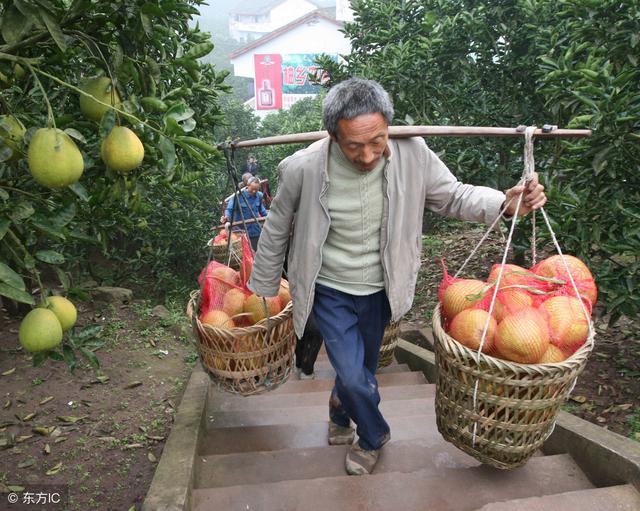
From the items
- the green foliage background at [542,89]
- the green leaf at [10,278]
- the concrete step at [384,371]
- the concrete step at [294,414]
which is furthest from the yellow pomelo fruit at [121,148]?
the concrete step at [384,371]

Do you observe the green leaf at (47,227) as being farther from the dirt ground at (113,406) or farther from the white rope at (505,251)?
the dirt ground at (113,406)

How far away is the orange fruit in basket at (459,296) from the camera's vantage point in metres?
1.97

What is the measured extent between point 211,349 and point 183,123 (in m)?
1.14

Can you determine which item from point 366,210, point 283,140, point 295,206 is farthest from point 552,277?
point 283,140

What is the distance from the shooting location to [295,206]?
86.0 inches

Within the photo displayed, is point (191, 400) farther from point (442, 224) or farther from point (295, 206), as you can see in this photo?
point (442, 224)

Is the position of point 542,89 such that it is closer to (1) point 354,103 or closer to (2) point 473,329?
(1) point 354,103

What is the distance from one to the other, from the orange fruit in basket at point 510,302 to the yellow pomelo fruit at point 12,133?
1.67 meters

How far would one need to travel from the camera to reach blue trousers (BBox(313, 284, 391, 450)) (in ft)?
7.00

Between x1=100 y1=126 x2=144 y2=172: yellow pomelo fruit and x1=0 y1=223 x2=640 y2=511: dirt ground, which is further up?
x1=100 y1=126 x2=144 y2=172: yellow pomelo fruit

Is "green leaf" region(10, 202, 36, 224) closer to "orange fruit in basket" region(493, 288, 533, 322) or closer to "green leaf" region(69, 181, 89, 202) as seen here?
"green leaf" region(69, 181, 89, 202)

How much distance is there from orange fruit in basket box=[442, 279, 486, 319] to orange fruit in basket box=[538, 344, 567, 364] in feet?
0.98

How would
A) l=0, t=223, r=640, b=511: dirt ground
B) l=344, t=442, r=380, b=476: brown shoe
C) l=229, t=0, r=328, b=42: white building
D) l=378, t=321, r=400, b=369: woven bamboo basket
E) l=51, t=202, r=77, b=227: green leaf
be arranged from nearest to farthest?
l=51, t=202, r=77, b=227: green leaf
l=344, t=442, r=380, b=476: brown shoe
l=0, t=223, r=640, b=511: dirt ground
l=378, t=321, r=400, b=369: woven bamboo basket
l=229, t=0, r=328, b=42: white building

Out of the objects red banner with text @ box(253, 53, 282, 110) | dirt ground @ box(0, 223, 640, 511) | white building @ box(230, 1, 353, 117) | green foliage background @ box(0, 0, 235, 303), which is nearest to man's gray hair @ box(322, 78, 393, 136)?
green foliage background @ box(0, 0, 235, 303)
